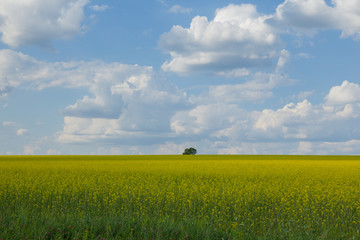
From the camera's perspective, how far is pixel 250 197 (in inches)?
502

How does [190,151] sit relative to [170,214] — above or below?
above

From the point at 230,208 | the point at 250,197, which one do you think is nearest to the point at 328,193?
the point at 250,197

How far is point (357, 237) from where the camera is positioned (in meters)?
8.66

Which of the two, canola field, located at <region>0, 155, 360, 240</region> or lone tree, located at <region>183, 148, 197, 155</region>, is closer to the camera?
canola field, located at <region>0, 155, 360, 240</region>

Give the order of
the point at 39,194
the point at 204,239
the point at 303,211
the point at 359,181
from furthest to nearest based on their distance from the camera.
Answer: the point at 359,181
the point at 39,194
the point at 303,211
the point at 204,239

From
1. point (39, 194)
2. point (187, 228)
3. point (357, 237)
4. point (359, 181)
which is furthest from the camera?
point (359, 181)

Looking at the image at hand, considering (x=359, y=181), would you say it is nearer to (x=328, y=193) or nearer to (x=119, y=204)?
(x=328, y=193)

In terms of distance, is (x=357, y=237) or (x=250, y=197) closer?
(x=357, y=237)

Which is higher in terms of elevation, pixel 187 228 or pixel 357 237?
pixel 187 228

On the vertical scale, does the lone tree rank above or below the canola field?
above

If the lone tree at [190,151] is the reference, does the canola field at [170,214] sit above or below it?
below

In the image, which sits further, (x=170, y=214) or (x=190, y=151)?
(x=190, y=151)

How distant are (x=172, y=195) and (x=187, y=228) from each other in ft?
16.0

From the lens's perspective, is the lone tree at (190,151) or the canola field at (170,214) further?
the lone tree at (190,151)
